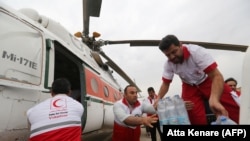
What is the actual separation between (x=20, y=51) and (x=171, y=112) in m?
1.79

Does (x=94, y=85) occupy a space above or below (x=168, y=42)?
below

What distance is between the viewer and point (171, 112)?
248cm

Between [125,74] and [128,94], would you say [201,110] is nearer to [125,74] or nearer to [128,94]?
[128,94]

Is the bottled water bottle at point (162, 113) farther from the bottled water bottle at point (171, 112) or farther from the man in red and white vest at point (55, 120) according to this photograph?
the man in red and white vest at point (55, 120)

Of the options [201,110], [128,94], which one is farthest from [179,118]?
[128,94]

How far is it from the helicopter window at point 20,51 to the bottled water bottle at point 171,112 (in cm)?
158

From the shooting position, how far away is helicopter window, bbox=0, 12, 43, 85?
102 inches

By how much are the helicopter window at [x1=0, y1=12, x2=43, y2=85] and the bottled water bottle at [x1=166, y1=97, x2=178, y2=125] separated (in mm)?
1582

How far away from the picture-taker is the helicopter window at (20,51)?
8.47ft

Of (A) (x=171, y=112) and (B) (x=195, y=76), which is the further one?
(B) (x=195, y=76)

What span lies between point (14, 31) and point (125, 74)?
6972 millimetres

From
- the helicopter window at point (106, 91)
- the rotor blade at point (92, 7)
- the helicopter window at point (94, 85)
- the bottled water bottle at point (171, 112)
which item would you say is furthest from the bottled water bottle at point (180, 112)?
the helicopter window at point (106, 91)

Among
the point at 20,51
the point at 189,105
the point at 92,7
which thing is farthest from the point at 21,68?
the point at 92,7

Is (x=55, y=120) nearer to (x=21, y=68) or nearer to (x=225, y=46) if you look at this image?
(x=21, y=68)
